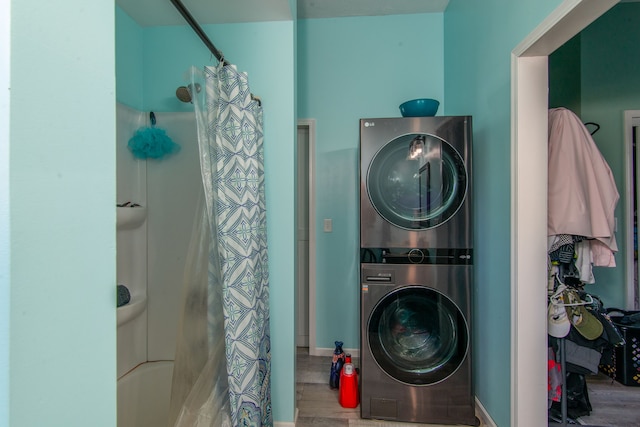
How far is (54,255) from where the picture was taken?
0.42m

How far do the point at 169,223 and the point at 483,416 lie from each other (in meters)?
2.33

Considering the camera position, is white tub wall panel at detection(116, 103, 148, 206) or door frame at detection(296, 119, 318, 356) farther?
door frame at detection(296, 119, 318, 356)

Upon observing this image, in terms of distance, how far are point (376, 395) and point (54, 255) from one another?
6.02ft

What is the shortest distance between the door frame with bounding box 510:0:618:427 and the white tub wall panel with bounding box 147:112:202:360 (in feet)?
6.08

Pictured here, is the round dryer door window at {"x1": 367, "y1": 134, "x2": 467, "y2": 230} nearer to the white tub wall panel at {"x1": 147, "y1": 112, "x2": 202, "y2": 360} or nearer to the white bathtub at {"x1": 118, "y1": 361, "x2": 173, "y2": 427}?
the white tub wall panel at {"x1": 147, "y1": 112, "x2": 202, "y2": 360}

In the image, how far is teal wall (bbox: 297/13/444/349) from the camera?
2.49 m

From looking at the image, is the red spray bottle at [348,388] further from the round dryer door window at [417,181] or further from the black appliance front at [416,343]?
the round dryer door window at [417,181]

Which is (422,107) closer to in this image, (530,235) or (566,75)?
(530,235)

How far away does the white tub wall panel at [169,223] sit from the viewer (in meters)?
1.87

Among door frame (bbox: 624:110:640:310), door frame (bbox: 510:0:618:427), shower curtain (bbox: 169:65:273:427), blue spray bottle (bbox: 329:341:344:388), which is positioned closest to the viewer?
shower curtain (bbox: 169:65:273:427)

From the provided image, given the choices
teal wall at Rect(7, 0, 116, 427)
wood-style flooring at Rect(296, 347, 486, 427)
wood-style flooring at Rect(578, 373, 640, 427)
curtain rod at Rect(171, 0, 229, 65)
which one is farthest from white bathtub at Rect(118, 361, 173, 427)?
wood-style flooring at Rect(578, 373, 640, 427)

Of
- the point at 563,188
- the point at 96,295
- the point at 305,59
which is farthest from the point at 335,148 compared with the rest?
the point at 96,295

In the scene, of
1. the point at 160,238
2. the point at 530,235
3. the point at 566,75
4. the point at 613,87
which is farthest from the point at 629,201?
the point at 160,238

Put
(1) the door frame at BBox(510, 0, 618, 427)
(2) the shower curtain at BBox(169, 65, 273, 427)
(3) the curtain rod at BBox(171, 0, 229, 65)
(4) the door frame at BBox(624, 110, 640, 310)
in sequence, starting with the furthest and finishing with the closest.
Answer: (4) the door frame at BBox(624, 110, 640, 310), (1) the door frame at BBox(510, 0, 618, 427), (2) the shower curtain at BBox(169, 65, 273, 427), (3) the curtain rod at BBox(171, 0, 229, 65)
